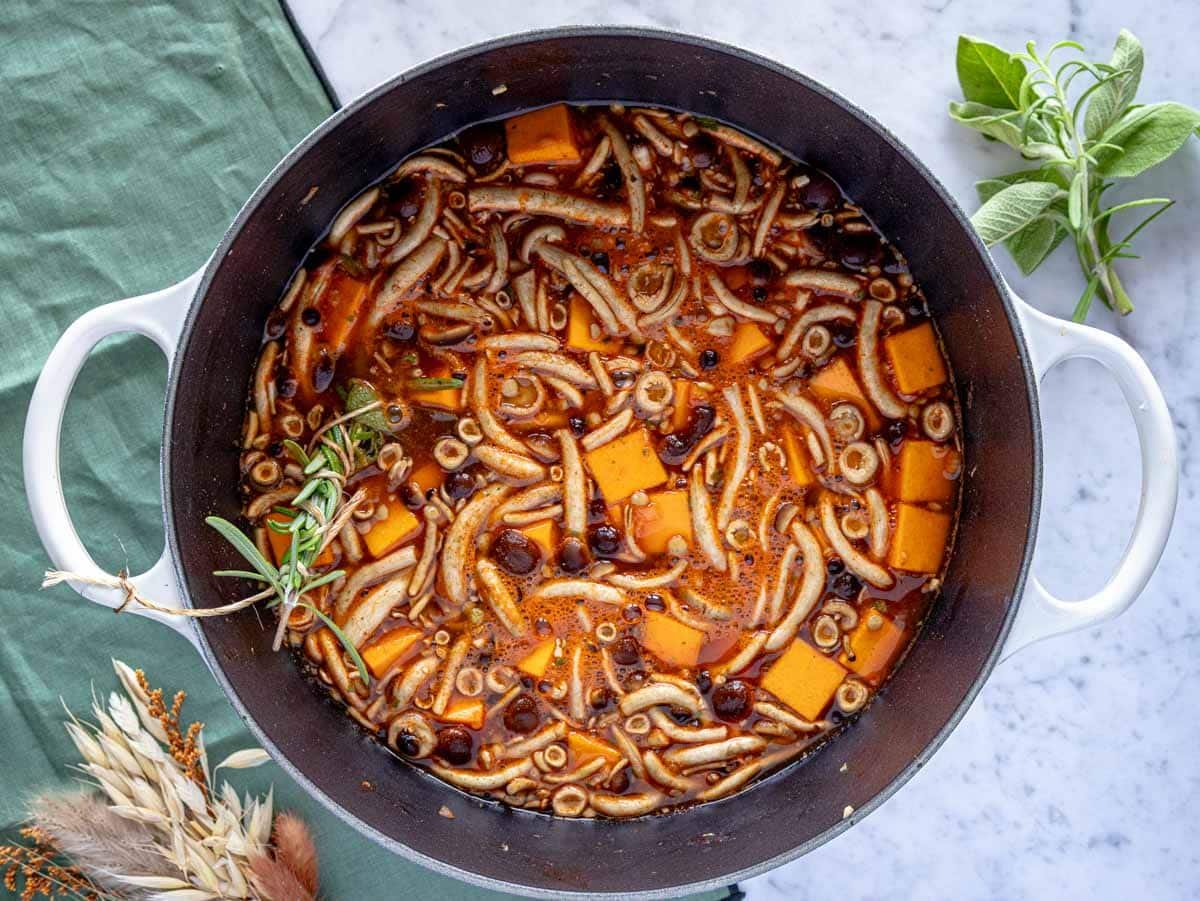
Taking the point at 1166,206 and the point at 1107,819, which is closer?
the point at 1166,206

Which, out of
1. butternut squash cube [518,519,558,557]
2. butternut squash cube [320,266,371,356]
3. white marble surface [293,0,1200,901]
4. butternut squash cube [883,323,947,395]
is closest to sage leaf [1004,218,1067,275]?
white marble surface [293,0,1200,901]

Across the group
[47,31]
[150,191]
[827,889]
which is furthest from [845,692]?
[47,31]

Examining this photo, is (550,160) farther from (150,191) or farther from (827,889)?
(827,889)

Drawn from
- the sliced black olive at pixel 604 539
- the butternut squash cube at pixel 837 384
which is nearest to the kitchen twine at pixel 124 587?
the sliced black olive at pixel 604 539

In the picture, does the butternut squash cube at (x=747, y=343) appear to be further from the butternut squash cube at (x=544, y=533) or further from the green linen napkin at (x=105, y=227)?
the green linen napkin at (x=105, y=227)

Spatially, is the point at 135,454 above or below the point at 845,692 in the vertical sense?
above

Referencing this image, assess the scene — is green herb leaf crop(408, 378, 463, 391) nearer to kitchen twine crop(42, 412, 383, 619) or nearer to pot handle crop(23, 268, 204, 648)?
kitchen twine crop(42, 412, 383, 619)
